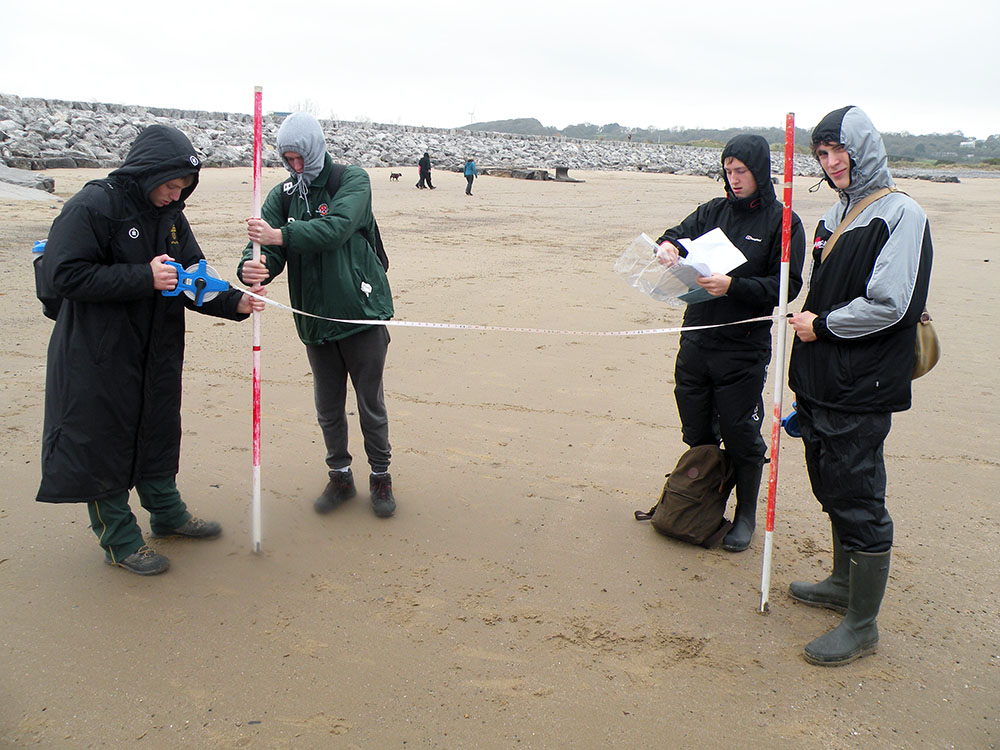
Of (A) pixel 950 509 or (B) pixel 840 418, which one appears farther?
(A) pixel 950 509

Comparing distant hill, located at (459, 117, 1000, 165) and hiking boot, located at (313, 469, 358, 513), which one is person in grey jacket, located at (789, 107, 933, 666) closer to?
hiking boot, located at (313, 469, 358, 513)

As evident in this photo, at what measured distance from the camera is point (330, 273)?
3957mm

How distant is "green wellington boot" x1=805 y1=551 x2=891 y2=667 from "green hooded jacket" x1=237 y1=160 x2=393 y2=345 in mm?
2569

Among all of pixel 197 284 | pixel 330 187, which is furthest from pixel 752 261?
pixel 197 284

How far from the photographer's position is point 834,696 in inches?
117

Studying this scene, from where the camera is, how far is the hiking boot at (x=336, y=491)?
171 inches

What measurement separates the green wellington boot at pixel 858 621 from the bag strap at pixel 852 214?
125 cm

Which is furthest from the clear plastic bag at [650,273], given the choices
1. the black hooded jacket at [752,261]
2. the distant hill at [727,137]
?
the distant hill at [727,137]

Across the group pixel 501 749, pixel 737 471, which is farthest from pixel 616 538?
pixel 501 749

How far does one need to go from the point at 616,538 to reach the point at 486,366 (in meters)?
2.98

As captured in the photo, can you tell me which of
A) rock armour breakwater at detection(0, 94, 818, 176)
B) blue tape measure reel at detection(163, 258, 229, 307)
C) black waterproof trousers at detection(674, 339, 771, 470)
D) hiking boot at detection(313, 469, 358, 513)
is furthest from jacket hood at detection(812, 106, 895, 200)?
rock armour breakwater at detection(0, 94, 818, 176)

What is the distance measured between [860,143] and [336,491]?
3.15 m

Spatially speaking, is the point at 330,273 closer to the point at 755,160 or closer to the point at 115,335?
the point at 115,335

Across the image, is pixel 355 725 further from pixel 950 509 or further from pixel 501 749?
pixel 950 509
